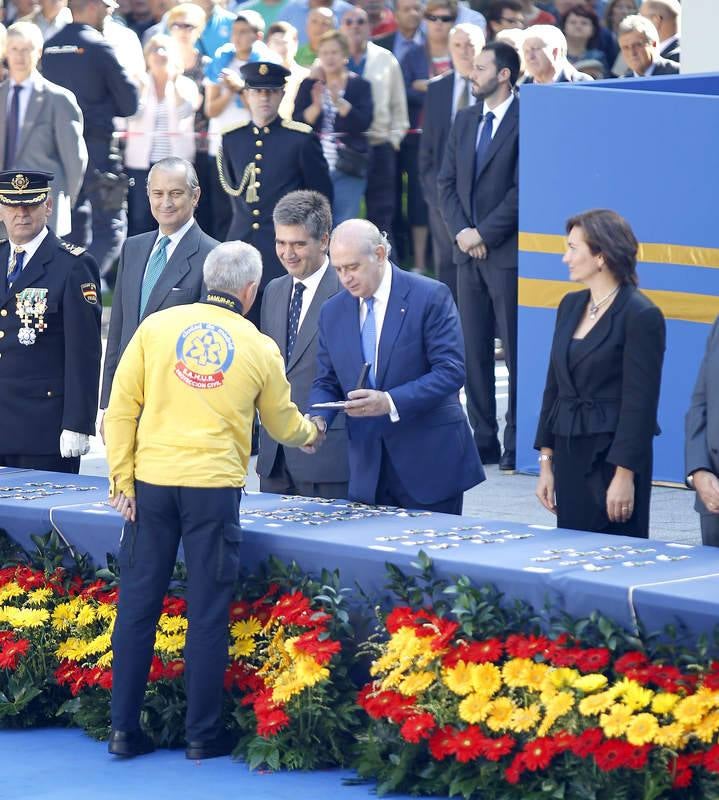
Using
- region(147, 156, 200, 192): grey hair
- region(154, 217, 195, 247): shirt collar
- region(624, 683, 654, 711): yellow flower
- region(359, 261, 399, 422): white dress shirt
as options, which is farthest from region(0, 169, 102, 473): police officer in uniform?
region(624, 683, 654, 711): yellow flower

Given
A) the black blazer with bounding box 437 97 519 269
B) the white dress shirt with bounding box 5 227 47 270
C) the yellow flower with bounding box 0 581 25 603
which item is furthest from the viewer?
the black blazer with bounding box 437 97 519 269

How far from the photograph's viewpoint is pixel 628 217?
929cm

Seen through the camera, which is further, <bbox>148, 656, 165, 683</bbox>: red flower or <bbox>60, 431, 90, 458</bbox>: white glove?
<bbox>60, 431, 90, 458</bbox>: white glove

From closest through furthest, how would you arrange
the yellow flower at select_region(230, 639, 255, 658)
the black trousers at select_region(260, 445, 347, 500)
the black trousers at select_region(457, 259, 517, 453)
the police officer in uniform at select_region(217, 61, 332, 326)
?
1. the yellow flower at select_region(230, 639, 255, 658)
2. the black trousers at select_region(260, 445, 347, 500)
3. the black trousers at select_region(457, 259, 517, 453)
4. the police officer in uniform at select_region(217, 61, 332, 326)

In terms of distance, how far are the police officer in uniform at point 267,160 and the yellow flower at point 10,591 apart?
147 inches

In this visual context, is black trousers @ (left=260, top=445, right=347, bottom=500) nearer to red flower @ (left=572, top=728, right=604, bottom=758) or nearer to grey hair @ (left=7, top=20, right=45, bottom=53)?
red flower @ (left=572, top=728, right=604, bottom=758)

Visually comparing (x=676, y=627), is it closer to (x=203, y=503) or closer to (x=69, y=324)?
(x=203, y=503)

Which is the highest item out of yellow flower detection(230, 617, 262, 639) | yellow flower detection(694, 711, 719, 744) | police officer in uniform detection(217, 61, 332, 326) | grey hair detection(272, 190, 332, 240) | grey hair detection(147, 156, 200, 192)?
police officer in uniform detection(217, 61, 332, 326)

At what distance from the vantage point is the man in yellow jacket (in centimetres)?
599

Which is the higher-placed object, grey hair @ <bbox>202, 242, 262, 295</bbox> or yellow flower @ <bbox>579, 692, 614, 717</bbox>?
grey hair @ <bbox>202, 242, 262, 295</bbox>

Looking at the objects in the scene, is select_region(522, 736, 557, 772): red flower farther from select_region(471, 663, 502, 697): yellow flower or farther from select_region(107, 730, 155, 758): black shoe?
select_region(107, 730, 155, 758): black shoe

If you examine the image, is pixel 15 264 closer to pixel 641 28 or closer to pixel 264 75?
pixel 264 75

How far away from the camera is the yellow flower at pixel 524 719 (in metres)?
5.46

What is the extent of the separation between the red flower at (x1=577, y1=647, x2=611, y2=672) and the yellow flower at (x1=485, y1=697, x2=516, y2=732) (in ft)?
0.86
